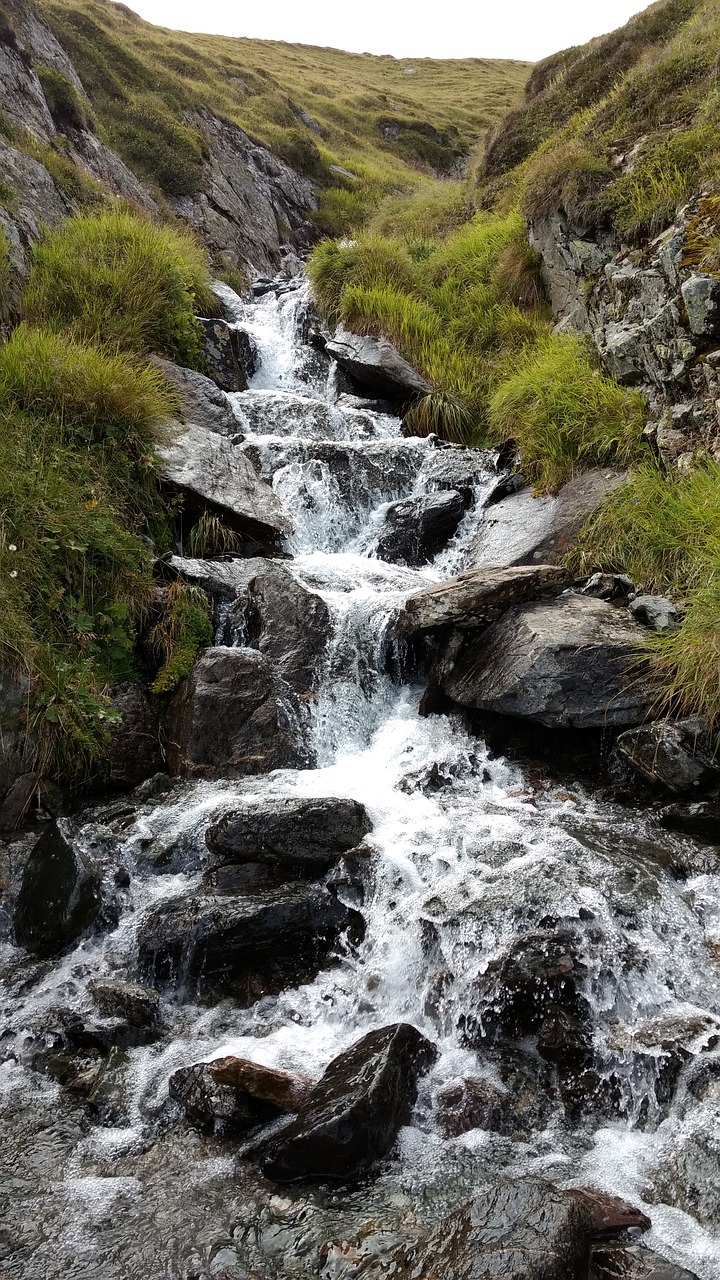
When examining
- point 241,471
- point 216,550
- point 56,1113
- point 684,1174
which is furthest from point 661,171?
point 56,1113

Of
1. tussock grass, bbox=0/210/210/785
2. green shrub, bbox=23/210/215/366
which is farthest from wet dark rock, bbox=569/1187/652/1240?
green shrub, bbox=23/210/215/366

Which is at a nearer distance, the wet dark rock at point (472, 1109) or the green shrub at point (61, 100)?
the wet dark rock at point (472, 1109)

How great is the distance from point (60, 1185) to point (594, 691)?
458 cm

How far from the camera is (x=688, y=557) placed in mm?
6531

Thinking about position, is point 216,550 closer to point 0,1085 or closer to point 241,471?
point 241,471

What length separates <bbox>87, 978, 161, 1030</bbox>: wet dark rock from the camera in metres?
4.17

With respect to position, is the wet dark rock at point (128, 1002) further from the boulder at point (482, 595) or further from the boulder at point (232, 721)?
the boulder at point (482, 595)

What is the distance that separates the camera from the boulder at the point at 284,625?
7102 millimetres

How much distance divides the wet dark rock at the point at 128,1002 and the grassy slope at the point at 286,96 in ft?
69.2

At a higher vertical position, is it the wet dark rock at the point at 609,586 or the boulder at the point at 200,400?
the boulder at the point at 200,400

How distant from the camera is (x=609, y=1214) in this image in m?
2.96

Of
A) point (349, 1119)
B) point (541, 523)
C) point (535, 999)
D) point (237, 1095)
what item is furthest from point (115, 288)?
point (349, 1119)

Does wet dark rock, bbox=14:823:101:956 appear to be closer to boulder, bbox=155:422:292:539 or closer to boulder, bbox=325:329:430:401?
boulder, bbox=155:422:292:539

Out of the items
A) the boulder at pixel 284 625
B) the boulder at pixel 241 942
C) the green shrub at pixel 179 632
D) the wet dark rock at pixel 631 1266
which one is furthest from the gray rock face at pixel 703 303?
the wet dark rock at pixel 631 1266
